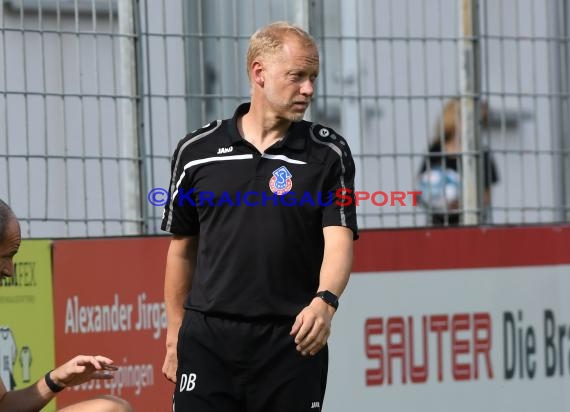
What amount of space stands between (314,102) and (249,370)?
2869 millimetres

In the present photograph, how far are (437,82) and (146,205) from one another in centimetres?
187

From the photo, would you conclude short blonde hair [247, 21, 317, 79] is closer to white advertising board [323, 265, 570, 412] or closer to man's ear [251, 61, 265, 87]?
man's ear [251, 61, 265, 87]

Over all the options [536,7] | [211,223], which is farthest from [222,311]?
[536,7]

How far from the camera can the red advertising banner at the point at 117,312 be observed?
6.46 meters

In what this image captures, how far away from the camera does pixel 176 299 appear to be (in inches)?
196

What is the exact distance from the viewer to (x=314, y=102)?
287 inches

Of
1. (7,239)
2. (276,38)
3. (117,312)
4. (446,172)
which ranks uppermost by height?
(276,38)

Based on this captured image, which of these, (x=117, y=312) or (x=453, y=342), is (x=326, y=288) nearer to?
(x=117, y=312)

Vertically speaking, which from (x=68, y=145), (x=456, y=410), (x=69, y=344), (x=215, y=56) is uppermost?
(x=215, y=56)

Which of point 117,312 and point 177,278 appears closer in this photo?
→ point 177,278

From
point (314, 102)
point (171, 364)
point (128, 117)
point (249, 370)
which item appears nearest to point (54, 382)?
point (171, 364)

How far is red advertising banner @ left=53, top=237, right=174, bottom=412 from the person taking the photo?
646 centimetres

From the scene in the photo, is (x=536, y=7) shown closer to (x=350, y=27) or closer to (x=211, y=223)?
(x=350, y=27)

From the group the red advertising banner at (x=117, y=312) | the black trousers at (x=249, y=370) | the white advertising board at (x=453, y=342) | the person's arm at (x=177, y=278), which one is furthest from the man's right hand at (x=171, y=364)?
the white advertising board at (x=453, y=342)
